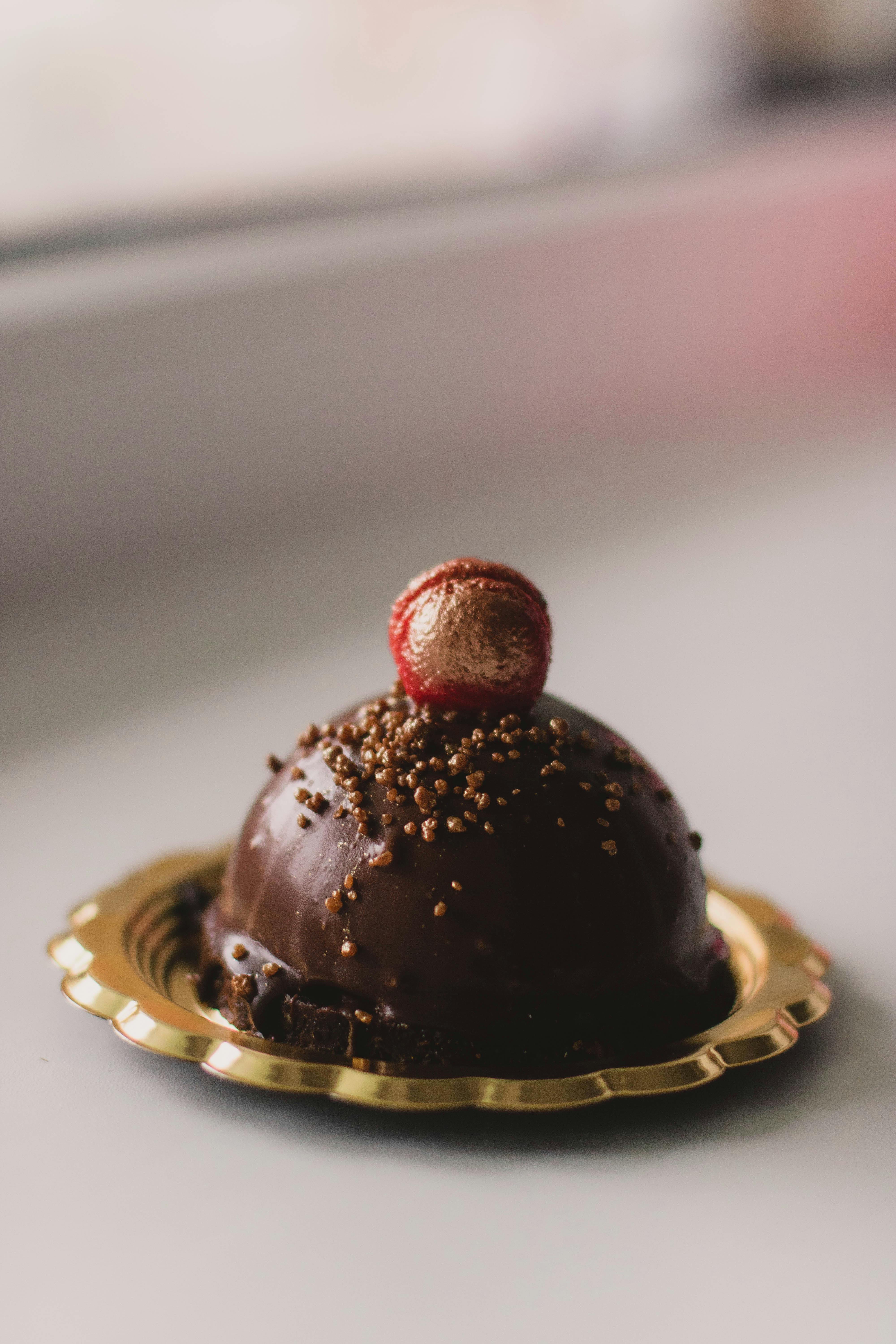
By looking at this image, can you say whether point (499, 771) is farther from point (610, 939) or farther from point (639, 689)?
point (639, 689)

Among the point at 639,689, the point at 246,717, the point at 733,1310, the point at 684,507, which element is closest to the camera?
the point at 733,1310

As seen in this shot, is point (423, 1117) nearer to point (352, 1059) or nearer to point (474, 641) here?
point (352, 1059)

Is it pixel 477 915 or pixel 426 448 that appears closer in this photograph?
pixel 477 915

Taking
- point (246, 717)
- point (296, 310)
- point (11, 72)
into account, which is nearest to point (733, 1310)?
point (246, 717)

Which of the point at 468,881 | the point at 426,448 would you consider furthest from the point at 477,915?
the point at 426,448

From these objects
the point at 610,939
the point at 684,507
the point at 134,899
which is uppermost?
the point at 610,939

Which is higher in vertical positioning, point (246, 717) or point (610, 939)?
point (610, 939)
